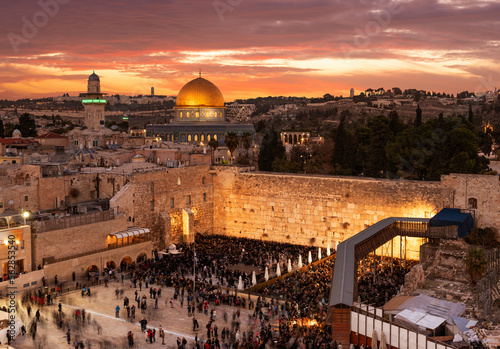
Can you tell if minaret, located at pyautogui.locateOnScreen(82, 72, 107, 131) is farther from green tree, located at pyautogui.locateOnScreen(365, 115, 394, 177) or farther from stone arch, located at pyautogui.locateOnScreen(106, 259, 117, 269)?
stone arch, located at pyautogui.locateOnScreen(106, 259, 117, 269)

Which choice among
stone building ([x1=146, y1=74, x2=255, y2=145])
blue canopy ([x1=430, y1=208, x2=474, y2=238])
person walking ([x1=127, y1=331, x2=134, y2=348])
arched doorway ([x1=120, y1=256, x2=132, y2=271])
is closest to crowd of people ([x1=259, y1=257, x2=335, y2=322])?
blue canopy ([x1=430, y1=208, x2=474, y2=238])

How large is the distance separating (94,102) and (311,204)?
36088 mm

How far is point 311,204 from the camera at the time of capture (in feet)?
104

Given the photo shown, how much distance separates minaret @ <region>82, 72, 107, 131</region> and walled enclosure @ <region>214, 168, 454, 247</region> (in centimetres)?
2993

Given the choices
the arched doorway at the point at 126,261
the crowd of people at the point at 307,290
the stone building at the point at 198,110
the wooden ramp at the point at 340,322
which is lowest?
the arched doorway at the point at 126,261

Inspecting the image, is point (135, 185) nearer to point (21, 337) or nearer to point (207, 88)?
point (21, 337)

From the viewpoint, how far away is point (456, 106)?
10994 centimetres

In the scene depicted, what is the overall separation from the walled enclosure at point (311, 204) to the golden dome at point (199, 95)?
33.1 metres

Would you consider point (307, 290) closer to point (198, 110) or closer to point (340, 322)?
point (340, 322)

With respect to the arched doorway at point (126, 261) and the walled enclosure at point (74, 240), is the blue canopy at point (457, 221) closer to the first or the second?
the arched doorway at point (126, 261)

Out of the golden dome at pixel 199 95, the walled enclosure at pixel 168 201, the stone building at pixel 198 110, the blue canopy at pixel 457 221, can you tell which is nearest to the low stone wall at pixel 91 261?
the walled enclosure at pixel 168 201

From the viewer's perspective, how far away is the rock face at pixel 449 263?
22.7 m

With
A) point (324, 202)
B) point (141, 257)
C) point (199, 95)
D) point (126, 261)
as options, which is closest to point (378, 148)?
point (324, 202)

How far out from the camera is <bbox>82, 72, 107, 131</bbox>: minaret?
59875 mm
